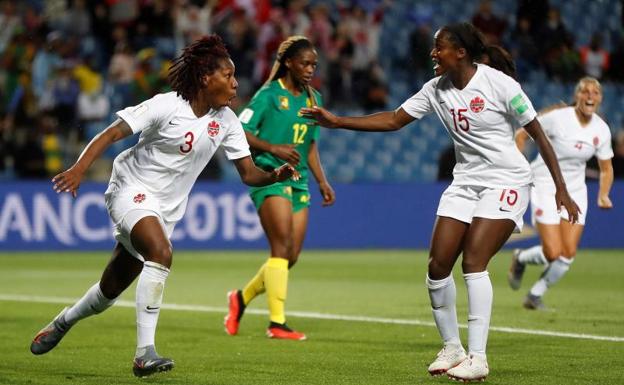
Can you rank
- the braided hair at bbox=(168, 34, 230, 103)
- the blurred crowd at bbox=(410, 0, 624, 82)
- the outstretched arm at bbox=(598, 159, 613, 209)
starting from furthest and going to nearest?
the blurred crowd at bbox=(410, 0, 624, 82), the outstretched arm at bbox=(598, 159, 613, 209), the braided hair at bbox=(168, 34, 230, 103)

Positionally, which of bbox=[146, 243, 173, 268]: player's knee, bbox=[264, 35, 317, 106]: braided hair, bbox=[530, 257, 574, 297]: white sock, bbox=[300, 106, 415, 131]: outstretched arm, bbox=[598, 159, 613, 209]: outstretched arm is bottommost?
bbox=[530, 257, 574, 297]: white sock

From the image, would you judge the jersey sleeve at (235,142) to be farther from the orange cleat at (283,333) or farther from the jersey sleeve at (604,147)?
the jersey sleeve at (604,147)

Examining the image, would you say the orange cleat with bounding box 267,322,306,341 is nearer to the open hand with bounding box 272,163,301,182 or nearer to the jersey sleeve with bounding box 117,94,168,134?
the open hand with bounding box 272,163,301,182

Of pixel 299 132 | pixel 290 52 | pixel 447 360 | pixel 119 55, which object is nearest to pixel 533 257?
pixel 299 132

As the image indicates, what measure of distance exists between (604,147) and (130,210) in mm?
6069

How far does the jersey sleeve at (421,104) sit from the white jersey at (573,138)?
14.7ft

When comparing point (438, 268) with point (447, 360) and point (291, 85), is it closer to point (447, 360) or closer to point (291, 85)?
point (447, 360)

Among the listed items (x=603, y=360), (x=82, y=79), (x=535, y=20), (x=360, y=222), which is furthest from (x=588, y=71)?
(x=603, y=360)

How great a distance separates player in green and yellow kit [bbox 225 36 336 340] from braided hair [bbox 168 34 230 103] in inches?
79.1

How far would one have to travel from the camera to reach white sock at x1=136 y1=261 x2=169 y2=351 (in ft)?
24.9

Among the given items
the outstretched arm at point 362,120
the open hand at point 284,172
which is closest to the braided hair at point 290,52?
the outstretched arm at point 362,120

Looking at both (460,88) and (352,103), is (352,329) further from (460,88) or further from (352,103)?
(352,103)

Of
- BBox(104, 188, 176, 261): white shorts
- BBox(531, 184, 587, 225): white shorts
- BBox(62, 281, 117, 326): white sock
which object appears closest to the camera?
BBox(104, 188, 176, 261): white shorts

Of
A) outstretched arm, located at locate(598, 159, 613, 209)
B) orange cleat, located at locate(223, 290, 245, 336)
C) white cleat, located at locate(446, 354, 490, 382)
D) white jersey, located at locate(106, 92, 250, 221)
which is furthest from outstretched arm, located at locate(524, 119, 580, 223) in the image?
outstretched arm, located at locate(598, 159, 613, 209)
